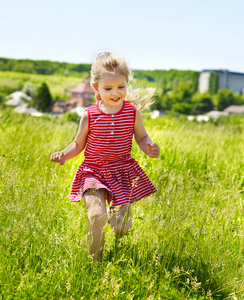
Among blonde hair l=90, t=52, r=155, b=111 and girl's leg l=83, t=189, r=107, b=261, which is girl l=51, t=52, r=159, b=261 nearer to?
blonde hair l=90, t=52, r=155, b=111

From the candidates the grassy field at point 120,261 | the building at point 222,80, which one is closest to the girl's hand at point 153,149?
the grassy field at point 120,261

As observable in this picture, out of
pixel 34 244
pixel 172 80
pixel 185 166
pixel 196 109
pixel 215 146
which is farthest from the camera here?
pixel 172 80

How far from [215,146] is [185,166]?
151cm

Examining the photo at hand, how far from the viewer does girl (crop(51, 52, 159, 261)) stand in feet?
8.84

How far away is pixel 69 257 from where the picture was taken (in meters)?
2.33

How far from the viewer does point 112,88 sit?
9.00ft

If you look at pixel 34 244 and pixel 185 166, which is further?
pixel 185 166

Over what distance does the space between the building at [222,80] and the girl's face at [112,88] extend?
503 feet

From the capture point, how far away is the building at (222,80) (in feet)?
506

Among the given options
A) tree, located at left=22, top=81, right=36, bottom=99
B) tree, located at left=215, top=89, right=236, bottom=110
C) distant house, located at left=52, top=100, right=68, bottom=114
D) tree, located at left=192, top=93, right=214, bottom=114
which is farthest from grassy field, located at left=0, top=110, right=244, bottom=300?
tree, located at left=215, top=89, right=236, bottom=110

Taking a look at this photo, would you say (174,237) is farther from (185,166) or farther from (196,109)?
(196,109)

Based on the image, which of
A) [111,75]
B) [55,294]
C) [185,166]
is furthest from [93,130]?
[185,166]

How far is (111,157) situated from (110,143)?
0.35 feet

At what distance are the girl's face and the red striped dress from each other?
0.11m
